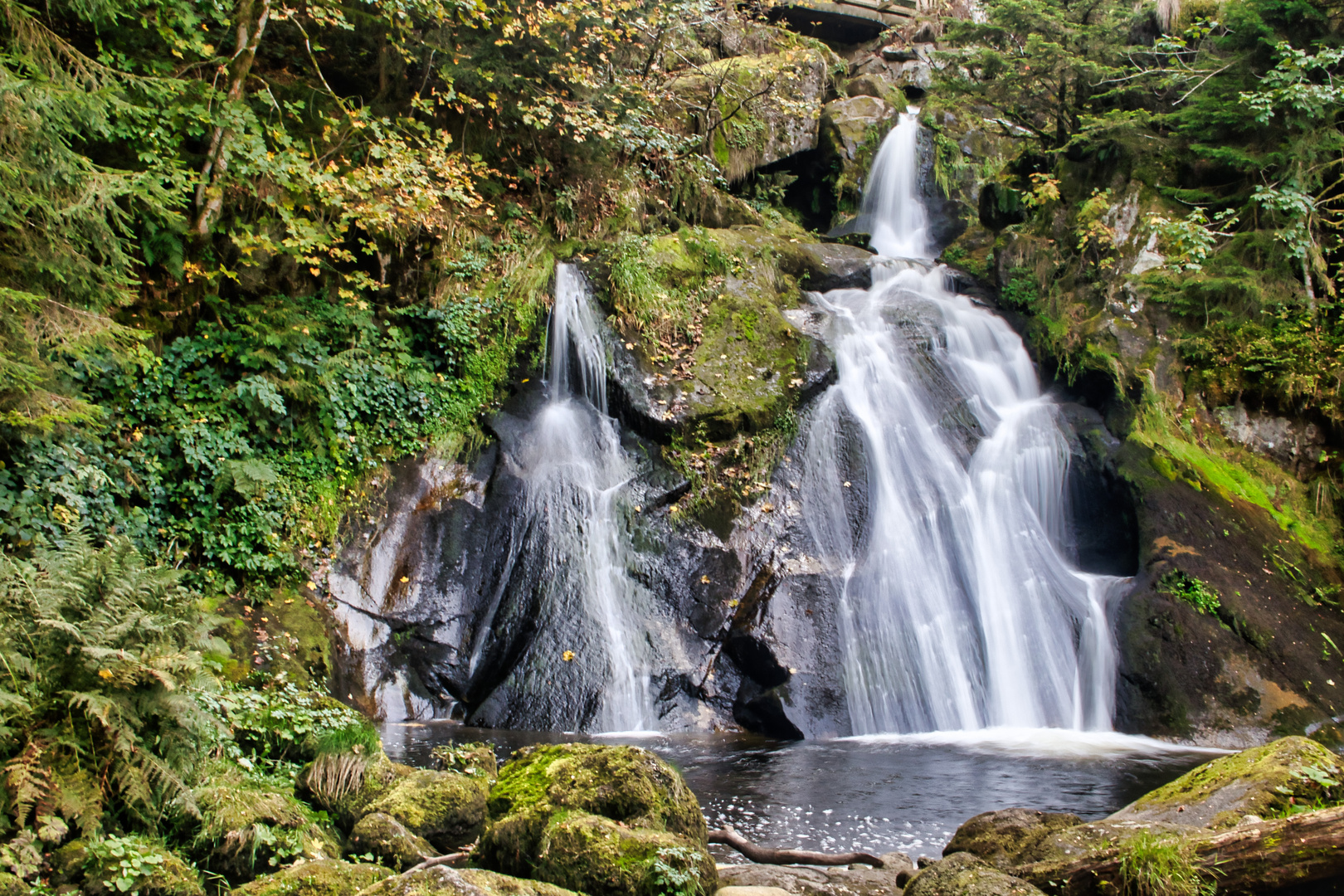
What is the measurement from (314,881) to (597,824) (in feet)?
4.07

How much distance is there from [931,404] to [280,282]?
925 centimetres

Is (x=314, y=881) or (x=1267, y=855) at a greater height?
(x=314, y=881)

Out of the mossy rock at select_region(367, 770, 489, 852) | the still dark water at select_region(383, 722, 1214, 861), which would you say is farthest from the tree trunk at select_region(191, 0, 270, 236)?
the mossy rock at select_region(367, 770, 489, 852)

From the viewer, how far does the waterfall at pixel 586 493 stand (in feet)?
27.1

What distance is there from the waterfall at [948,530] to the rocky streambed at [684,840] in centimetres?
420

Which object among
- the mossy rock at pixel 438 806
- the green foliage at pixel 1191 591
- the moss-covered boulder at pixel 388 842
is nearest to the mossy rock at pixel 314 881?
the moss-covered boulder at pixel 388 842

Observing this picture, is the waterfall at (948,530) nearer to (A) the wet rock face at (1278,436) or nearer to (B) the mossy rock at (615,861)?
(A) the wet rock face at (1278,436)

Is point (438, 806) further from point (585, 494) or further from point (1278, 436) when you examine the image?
point (1278, 436)

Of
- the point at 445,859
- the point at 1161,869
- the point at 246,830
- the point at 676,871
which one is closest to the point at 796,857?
the point at 676,871

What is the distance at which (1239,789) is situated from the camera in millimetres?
4062

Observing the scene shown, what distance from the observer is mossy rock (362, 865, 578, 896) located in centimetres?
280

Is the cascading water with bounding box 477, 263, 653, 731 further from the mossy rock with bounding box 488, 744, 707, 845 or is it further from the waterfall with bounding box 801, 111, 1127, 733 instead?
the mossy rock with bounding box 488, 744, 707, 845

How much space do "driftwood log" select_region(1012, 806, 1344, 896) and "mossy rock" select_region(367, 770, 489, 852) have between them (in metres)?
3.25

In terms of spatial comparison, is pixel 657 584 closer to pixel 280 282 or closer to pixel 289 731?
pixel 289 731
